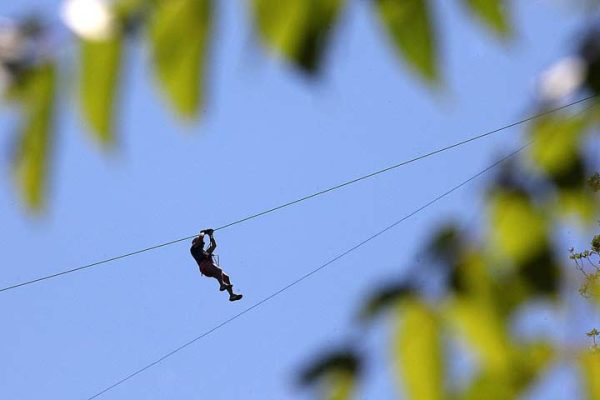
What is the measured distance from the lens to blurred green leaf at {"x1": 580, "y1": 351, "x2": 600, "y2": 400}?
750mm

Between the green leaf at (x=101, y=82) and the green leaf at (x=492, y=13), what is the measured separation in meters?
0.24

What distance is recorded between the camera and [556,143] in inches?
28.4

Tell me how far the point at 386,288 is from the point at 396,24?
218mm

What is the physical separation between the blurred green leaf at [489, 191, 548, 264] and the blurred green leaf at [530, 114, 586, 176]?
44 mm

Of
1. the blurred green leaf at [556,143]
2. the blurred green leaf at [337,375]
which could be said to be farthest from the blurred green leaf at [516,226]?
the blurred green leaf at [337,375]

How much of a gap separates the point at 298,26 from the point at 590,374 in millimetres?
388

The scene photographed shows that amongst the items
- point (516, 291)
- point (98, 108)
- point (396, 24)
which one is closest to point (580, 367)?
point (516, 291)

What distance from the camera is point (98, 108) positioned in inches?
22.3

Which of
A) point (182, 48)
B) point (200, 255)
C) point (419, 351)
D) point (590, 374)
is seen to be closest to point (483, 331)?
point (419, 351)

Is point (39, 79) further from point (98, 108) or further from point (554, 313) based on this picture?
point (554, 313)

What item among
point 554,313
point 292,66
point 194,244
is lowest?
point 554,313

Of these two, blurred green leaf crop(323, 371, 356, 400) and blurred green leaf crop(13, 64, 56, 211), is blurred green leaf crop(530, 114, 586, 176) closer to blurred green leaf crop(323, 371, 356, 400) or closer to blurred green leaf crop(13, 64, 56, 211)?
blurred green leaf crop(323, 371, 356, 400)

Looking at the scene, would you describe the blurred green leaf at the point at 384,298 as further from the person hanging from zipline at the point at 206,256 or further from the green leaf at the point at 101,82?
the person hanging from zipline at the point at 206,256

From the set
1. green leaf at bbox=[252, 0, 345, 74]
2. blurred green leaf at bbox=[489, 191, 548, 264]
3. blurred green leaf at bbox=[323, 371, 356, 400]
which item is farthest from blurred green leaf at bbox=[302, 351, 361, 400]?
green leaf at bbox=[252, 0, 345, 74]
